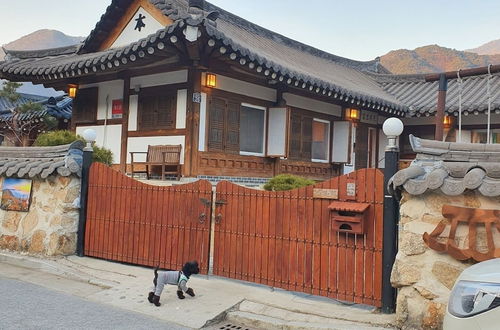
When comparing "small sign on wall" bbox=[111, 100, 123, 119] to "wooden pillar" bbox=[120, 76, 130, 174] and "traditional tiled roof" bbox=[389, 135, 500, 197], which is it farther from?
"traditional tiled roof" bbox=[389, 135, 500, 197]

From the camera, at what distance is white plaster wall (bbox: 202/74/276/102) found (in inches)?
429

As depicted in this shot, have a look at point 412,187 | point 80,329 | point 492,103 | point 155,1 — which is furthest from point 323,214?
point 492,103

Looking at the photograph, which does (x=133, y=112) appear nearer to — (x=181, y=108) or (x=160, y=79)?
(x=160, y=79)

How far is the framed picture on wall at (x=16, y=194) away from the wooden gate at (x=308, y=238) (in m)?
3.92

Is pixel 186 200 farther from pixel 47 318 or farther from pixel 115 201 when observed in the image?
pixel 47 318

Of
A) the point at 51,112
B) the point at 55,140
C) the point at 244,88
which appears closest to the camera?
the point at 55,140

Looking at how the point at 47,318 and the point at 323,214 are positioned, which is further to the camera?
the point at 323,214

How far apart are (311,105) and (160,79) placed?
15.3 feet

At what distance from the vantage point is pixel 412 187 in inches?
175

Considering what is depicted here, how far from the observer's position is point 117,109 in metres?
12.1

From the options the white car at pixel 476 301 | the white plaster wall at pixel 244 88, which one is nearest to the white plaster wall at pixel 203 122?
the white plaster wall at pixel 244 88

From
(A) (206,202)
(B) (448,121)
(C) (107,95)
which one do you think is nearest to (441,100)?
(B) (448,121)

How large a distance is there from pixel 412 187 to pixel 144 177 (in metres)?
7.86

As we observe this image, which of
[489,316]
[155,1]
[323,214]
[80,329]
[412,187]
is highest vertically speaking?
[155,1]
